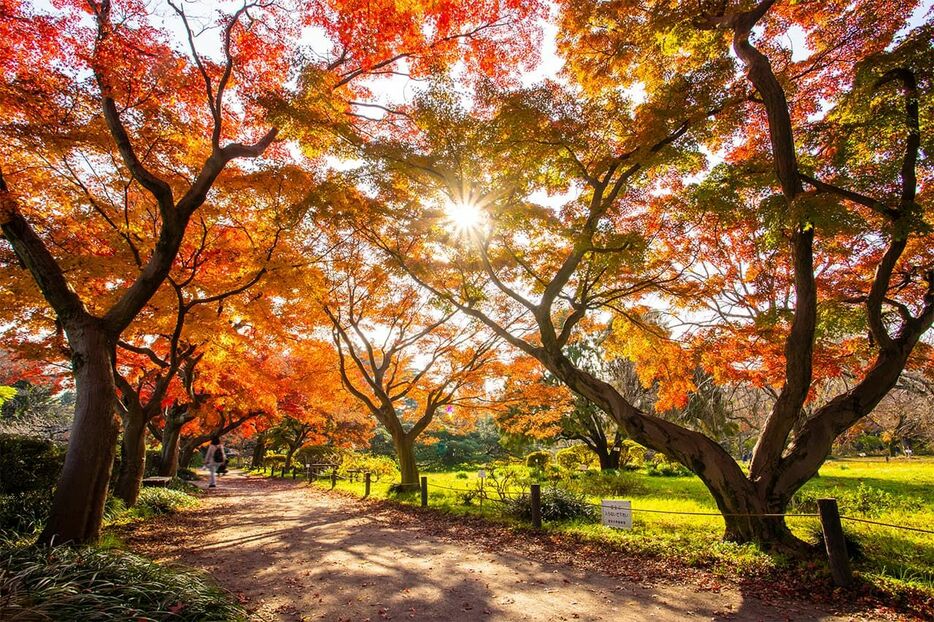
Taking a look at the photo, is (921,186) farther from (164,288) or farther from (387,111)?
(164,288)

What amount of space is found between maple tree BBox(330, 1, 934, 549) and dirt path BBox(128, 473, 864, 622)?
2.39 meters

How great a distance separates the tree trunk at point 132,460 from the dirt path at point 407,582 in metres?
1.88

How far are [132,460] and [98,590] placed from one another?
8.36 meters

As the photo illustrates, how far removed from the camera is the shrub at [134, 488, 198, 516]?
33.6ft

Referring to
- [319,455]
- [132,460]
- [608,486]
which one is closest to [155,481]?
[132,460]

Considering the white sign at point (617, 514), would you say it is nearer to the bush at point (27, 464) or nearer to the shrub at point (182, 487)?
the bush at point (27, 464)

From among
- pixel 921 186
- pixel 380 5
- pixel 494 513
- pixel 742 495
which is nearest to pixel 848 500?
pixel 742 495

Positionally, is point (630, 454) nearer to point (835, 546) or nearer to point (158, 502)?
point (835, 546)

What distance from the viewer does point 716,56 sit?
683 centimetres

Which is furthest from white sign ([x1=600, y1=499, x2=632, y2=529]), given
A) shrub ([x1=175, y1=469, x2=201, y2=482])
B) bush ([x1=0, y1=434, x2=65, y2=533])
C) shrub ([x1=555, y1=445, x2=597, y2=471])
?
shrub ([x1=175, y1=469, x2=201, y2=482])

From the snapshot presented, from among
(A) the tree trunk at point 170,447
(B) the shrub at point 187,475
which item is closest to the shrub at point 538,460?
(A) the tree trunk at point 170,447

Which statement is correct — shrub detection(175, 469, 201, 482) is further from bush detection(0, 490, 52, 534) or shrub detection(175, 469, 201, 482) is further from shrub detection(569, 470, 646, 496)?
shrub detection(569, 470, 646, 496)

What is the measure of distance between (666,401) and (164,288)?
40.1 feet

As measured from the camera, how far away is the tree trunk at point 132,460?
10109 mm
